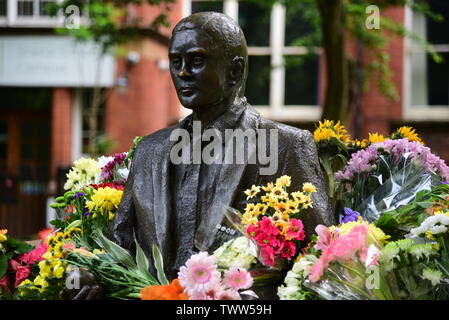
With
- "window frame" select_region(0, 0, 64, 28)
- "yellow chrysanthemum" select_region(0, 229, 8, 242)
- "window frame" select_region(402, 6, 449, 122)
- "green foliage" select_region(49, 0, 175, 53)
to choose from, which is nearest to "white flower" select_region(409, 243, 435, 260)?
"yellow chrysanthemum" select_region(0, 229, 8, 242)

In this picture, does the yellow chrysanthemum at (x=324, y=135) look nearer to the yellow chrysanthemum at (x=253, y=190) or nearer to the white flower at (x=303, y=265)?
the yellow chrysanthemum at (x=253, y=190)

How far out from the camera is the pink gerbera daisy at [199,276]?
109 inches

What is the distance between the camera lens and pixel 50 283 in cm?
323

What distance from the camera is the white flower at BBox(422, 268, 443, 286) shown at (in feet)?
8.64

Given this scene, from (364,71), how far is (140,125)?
15.3 ft

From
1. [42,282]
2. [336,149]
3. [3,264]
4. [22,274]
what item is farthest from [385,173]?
[3,264]

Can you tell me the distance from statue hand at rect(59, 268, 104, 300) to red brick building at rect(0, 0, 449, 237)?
37.1ft

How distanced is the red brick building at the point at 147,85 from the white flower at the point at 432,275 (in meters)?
11.8

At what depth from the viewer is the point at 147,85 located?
15219 millimetres

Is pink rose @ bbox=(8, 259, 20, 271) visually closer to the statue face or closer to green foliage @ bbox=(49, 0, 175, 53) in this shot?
the statue face

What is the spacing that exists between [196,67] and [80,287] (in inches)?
42.7

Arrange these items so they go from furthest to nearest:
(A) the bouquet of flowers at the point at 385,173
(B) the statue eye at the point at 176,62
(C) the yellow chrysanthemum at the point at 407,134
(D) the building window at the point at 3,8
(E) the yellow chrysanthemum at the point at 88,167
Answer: (D) the building window at the point at 3,8 → (E) the yellow chrysanthemum at the point at 88,167 → (C) the yellow chrysanthemum at the point at 407,134 → (A) the bouquet of flowers at the point at 385,173 → (B) the statue eye at the point at 176,62

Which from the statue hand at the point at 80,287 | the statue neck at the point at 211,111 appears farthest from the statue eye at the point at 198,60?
the statue hand at the point at 80,287

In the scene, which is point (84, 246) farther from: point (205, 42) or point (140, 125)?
point (140, 125)
